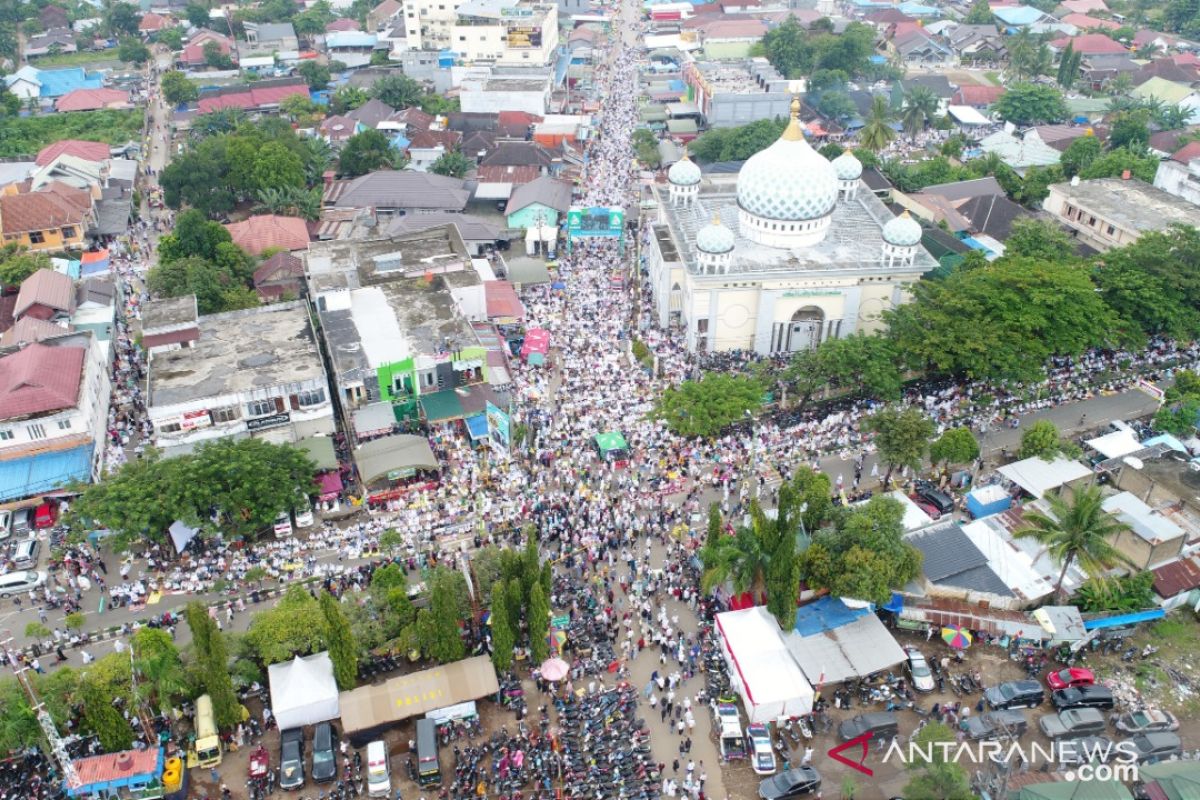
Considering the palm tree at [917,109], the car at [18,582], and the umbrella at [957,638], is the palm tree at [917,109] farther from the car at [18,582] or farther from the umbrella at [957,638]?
the car at [18,582]

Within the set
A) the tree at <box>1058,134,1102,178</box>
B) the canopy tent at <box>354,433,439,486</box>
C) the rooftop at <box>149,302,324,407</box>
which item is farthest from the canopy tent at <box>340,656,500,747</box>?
the tree at <box>1058,134,1102,178</box>

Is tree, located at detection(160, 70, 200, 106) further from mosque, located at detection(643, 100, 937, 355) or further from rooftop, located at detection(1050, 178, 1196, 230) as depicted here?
rooftop, located at detection(1050, 178, 1196, 230)

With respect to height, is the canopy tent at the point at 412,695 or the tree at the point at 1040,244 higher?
the tree at the point at 1040,244

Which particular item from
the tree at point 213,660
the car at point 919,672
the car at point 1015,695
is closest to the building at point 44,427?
the tree at point 213,660

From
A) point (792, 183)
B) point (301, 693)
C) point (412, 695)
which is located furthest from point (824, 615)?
point (792, 183)

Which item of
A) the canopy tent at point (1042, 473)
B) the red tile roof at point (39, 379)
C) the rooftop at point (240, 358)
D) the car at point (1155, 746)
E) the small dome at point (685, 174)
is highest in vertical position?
the small dome at point (685, 174)

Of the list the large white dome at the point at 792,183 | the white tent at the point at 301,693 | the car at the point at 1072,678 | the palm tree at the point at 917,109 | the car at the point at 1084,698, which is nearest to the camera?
the white tent at the point at 301,693
